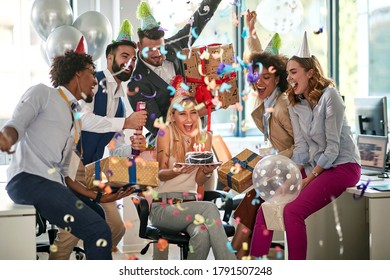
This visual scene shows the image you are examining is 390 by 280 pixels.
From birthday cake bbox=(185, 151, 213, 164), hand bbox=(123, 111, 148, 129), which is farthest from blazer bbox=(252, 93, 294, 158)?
hand bbox=(123, 111, 148, 129)

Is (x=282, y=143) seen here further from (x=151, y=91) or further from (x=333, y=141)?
(x=151, y=91)

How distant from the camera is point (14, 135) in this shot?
3.58 metres

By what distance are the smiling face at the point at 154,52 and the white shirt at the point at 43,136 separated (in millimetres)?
1127

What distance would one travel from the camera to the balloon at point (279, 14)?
5324 millimetres

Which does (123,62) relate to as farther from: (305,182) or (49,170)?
(305,182)

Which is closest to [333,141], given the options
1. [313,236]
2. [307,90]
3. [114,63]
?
[307,90]

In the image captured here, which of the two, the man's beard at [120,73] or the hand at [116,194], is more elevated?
the man's beard at [120,73]

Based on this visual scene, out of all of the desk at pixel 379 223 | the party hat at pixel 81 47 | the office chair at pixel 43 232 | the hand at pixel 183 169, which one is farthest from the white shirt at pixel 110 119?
the desk at pixel 379 223

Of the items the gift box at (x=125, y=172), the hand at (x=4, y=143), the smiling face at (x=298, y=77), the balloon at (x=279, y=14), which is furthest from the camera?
the balloon at (x=279, y=14)

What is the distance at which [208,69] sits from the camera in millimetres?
4629

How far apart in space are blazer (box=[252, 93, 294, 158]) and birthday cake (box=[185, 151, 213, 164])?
0.55 meters

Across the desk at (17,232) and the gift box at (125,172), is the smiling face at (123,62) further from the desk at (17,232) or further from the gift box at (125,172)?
the desk at (17,232)

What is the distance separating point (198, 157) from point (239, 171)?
33 cm

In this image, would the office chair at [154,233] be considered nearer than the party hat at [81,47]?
Yes
